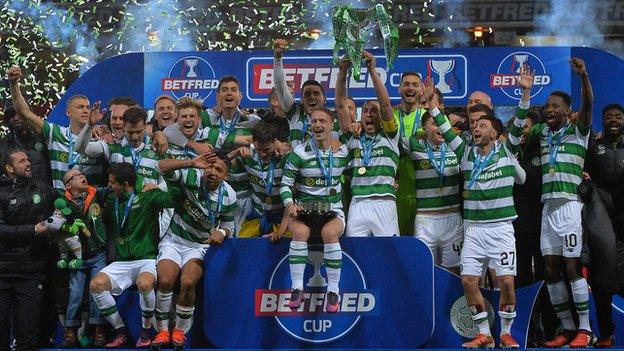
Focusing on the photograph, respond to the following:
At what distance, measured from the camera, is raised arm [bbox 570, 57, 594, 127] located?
8023 mm

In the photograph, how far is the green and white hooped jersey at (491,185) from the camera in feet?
26.0

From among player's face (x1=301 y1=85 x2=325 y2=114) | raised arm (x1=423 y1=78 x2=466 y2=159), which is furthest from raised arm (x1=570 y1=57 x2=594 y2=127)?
player's face (x1=301 y1=85 x2=325 y2=114)

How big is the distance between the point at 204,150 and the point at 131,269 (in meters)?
1.13

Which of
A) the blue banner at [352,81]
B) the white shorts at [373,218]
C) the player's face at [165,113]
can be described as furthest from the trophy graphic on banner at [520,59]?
the player's face at [165,113]

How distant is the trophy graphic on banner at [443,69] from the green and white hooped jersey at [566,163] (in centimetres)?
262

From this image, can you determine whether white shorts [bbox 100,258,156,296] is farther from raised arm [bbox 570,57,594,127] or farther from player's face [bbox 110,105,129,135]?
raised arm [bbox 570,57,594,127]

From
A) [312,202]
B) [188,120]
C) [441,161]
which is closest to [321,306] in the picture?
[312,202]

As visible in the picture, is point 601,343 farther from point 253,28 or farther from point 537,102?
point 253,28

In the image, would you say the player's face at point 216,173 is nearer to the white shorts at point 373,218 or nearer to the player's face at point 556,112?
the white shorts at point 373,218

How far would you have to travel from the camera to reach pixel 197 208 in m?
8.10

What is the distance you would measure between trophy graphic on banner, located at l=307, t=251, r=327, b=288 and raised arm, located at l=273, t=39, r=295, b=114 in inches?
57.5

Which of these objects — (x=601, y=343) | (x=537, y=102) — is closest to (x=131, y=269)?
(x=601, y=343)

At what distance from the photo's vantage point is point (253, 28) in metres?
22.5

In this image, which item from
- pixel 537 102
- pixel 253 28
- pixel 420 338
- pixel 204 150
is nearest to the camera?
pixel 420 338
